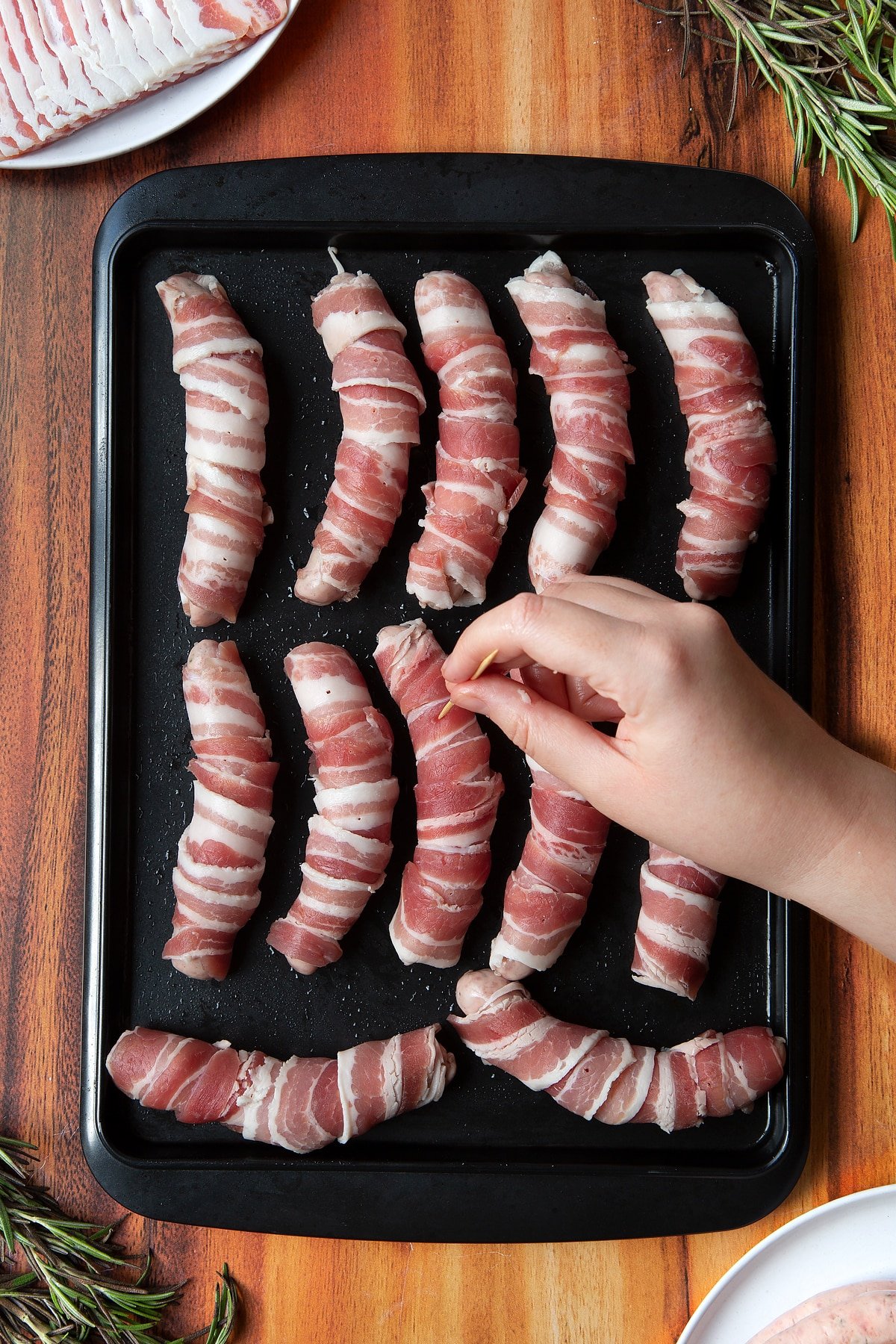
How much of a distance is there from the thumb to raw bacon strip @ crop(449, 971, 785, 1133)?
1.44 feet

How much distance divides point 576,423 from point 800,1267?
133 cm

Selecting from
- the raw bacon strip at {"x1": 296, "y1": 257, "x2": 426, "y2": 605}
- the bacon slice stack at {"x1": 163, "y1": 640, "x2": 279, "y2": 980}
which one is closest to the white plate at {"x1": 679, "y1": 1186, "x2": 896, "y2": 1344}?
the bacon slice stack at {"x1": 163, "y1": 640, "x2": 279, "y2": 980}

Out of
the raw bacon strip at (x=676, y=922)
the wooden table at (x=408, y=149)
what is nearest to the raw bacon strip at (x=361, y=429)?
the wooden table at (x=408, y=149)

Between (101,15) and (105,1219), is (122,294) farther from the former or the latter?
(105,1219)

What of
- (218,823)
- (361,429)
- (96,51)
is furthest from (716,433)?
(96,51)

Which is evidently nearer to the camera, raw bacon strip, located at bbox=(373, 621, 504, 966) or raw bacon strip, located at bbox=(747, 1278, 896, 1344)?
raw bacon strip, located at bbox=(747, 1278, 896, 1344)

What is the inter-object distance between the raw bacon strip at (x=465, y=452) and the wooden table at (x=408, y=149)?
0.96 feet

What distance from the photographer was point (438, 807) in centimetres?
146

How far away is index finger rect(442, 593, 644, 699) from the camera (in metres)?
1.08

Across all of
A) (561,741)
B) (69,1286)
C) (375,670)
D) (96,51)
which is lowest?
(69,1286)

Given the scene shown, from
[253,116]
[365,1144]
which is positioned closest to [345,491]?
[253,116]

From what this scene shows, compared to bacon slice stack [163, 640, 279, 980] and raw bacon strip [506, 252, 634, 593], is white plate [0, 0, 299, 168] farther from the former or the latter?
bacon slice stack [163, 640, 279, 980]

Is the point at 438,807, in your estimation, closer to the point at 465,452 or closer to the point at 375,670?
the point at 375,670

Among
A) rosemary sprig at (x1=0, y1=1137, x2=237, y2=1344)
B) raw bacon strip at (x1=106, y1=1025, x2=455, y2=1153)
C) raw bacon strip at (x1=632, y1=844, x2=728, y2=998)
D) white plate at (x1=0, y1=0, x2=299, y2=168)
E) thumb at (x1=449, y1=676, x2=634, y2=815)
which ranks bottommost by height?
rosemary sprig at (x1=0, y1=1137, x2=237, y2=1344)
